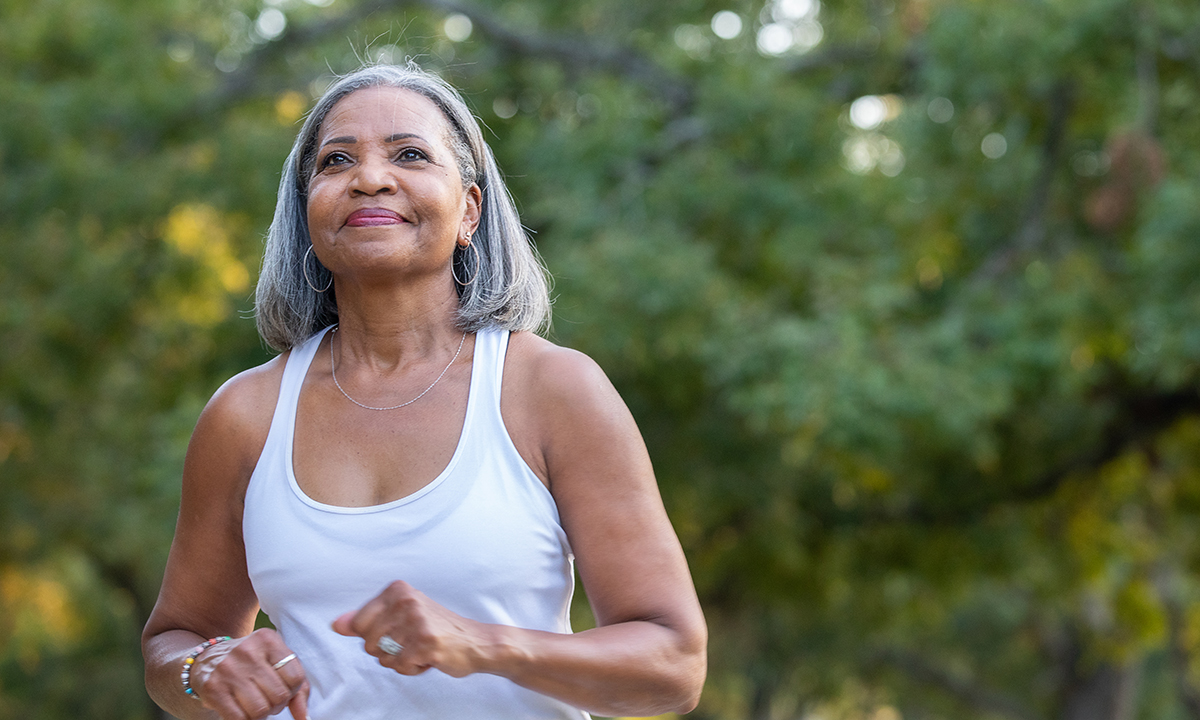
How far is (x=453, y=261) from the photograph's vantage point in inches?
78.1

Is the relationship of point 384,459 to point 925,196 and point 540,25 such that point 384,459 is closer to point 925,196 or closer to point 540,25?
point 925,196

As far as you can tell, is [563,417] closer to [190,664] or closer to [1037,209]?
[190,664]

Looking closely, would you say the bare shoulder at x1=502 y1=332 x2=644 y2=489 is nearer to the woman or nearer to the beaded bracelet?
the woman

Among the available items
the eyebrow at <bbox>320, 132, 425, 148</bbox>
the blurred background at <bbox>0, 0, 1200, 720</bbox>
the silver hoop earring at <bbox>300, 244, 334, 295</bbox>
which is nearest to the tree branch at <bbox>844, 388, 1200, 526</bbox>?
the blurred background at <bbox>0, 0, 1200, 720</bbox>

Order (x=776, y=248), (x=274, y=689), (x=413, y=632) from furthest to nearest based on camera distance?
(x=776, y=248) < (x=274, y=689) < (x=413, y=632)

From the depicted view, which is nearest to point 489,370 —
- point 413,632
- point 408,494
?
point 408,494

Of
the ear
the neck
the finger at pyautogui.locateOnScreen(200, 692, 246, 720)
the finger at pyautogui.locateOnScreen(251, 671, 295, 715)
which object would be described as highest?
the ear

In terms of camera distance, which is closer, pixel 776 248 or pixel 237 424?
pixel 237 424

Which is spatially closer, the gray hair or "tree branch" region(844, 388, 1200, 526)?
the gray hair

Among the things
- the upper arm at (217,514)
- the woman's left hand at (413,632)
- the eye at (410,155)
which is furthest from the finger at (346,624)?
the eye at (410,155)

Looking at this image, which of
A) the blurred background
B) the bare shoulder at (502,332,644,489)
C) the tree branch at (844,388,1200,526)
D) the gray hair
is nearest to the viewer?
the bare shoulder at (502,332,644,489)

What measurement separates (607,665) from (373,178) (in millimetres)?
724

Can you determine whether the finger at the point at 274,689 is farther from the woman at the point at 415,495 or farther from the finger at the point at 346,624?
the finger at the point at 346,624

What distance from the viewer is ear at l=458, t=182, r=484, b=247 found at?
6.36 ft
